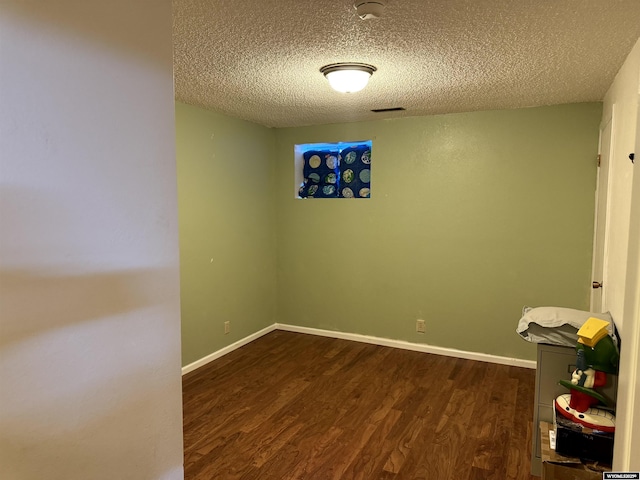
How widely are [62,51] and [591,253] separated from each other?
3754 millimetres

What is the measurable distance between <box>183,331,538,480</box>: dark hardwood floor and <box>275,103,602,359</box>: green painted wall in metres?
0.45

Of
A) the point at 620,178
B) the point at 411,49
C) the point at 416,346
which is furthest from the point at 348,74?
the point at 416,346

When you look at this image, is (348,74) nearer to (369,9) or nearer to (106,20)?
(369,9)

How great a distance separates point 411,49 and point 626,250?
4.42 feet

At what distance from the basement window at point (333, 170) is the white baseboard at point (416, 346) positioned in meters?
1.41

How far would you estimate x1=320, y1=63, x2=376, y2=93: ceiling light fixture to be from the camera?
2477 mm

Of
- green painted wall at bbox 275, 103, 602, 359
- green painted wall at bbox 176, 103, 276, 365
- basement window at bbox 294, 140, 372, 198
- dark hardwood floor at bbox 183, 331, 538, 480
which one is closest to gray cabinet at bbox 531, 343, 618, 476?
dark hardwood floor at bbox 183, 331, 538, 480

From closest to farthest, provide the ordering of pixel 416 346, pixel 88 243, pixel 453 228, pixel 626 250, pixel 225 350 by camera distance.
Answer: pixel 88 243, pixel 626 250, pixel 453 228, pixel 225 350, pixel 416 346

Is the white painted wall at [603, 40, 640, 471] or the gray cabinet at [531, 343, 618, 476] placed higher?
the white painted wall at [603, 40, 640, 471]

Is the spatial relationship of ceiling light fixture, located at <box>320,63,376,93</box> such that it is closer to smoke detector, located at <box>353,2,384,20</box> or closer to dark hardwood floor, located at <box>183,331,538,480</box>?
smoke detector, located at <box>353,2,384,20</box>

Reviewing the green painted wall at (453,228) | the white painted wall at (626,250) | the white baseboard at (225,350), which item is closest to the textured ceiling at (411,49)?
the white painted wall at (626,250)

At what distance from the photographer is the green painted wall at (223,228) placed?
358 centimetres

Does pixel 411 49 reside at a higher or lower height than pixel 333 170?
higher

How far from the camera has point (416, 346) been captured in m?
4.20
